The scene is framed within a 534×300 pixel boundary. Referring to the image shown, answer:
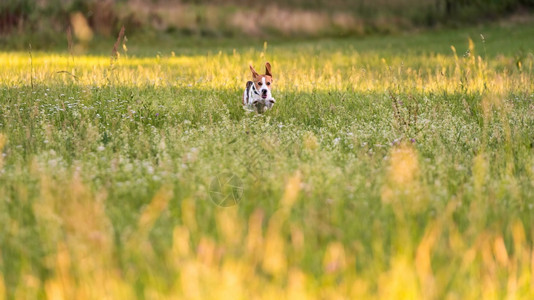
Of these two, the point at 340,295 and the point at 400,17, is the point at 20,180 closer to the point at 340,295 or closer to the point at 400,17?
the point at 340,295

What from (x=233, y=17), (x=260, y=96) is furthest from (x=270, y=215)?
(x=233, y=17)

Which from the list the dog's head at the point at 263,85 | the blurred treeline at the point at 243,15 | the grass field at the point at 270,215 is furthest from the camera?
the blurred treeline at the point at 243,15

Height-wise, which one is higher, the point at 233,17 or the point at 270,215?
the point at 233,17

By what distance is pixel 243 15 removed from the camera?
2786cm

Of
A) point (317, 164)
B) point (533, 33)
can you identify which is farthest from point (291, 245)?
point (533, 33)

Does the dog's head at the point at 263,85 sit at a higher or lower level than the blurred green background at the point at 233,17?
lower

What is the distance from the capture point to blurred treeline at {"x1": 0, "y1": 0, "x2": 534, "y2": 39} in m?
22.2

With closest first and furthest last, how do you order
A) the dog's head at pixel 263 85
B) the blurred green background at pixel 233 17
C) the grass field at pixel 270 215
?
the grass field at pixel 270 215 → the dog's head at pixel 263 85 → the blurred green background at pixel 233 17

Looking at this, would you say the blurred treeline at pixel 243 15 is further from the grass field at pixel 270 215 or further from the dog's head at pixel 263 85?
the grass field at pixel 270 215

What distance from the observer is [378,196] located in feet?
13.2

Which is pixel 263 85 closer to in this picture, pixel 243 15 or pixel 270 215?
pixel 270 215

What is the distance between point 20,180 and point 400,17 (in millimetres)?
28465

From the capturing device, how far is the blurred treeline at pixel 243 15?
72.7 feet

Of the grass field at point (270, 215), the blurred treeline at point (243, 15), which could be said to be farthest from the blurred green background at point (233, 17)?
the grass field at point (270, 215)
